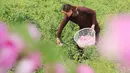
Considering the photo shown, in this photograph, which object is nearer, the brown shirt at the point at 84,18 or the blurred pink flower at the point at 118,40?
the blurred pink flower at the point at 118,40

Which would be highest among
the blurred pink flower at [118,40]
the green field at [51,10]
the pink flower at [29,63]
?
the blurred pink flower at [118,40]

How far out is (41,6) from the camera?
6129 millimetres

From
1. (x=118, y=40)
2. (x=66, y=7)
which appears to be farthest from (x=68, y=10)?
(x=118, y=40)

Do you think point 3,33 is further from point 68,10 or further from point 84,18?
point 84,18

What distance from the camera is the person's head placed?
346 cm

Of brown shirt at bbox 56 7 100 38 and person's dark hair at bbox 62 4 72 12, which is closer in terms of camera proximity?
person's dark hair at bbox 62 4 72 12

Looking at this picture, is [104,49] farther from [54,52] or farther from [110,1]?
[110,1]

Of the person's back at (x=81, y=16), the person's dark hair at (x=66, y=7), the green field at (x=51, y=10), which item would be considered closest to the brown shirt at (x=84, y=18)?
the person's back at (x=81, y=16)

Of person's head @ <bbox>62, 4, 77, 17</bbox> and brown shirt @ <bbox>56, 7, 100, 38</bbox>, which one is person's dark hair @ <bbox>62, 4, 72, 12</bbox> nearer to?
person's head @ <bbox>62, 4, 77, 17</bbox>

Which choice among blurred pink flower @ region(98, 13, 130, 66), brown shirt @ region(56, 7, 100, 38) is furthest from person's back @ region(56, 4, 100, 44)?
blurred pink flower @ region(98, 13, 130, 66)

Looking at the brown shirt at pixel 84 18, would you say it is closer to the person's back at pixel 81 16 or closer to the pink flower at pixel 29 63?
the person's back at pixel 81 16

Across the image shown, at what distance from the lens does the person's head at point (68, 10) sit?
11.4ft

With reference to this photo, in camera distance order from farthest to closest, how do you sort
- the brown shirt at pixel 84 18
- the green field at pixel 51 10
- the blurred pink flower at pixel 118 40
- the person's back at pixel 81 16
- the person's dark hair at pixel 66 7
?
the green field at pixel 51 10
the brown shirt at pixel 84 18
the person's back at pixel 81 16
the person's dark hair at pixel 66 7
the blurred pink flower at pixel 118 40

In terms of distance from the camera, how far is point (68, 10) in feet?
11.5
